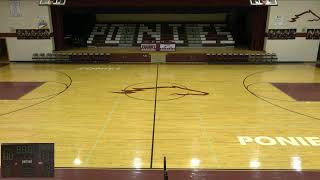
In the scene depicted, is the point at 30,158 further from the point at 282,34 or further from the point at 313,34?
Result: the point at 313,34

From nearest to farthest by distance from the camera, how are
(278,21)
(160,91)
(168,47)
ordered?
1. (160,91)
2. (278,21)
3. (168,47)

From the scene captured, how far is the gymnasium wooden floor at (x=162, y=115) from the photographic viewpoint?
4.61m

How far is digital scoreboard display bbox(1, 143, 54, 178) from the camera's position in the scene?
9.16 ft

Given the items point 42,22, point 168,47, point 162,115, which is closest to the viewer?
point 162,115

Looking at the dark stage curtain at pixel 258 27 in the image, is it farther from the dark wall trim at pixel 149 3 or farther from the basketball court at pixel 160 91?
the dark wall trim at pixel 149 3

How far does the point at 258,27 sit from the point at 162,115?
689 cm

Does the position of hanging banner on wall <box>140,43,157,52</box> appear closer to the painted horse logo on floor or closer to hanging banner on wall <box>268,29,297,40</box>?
the painted horse logo on floor

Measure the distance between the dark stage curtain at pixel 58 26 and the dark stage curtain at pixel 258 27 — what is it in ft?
23.9

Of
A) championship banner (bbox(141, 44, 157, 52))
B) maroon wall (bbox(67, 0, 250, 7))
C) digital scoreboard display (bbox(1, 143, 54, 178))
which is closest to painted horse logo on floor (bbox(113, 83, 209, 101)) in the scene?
championship banner (bbox(141, 44, 157, 52))

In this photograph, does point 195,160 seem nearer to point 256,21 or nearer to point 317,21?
point 256,21

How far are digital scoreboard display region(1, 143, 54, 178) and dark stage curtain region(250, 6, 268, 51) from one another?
33.6ft

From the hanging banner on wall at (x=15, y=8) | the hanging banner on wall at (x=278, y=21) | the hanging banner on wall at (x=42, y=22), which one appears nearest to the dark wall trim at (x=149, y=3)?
the hanging banner on wall at (x=42, y=22)

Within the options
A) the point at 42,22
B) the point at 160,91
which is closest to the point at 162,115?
the point at 160,91

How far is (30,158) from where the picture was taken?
2.80m
